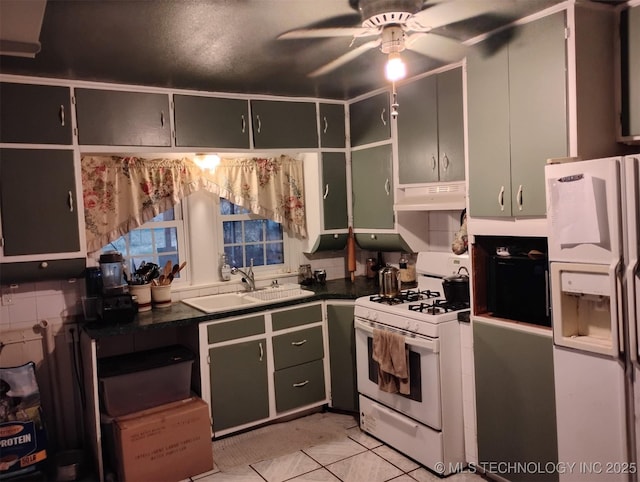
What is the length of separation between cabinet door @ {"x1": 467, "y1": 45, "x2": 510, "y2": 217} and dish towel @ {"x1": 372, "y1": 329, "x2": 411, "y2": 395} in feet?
2.88

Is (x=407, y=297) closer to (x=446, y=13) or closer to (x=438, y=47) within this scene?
(x=438, y=47)

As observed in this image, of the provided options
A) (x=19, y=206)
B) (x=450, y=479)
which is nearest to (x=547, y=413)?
(x=450, y=479)

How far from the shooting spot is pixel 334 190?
13.6 ft

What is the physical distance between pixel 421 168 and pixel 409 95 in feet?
1.67

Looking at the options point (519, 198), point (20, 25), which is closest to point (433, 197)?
point (519, 198)

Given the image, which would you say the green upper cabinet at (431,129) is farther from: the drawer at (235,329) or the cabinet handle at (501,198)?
the drawer at (235,329)

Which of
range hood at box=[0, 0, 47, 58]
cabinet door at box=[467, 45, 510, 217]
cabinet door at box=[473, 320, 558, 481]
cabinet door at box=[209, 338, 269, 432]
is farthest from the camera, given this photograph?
cabinet door at box=[209, 338, 269, 432]

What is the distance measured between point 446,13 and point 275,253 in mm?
2454

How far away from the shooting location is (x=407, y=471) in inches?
119

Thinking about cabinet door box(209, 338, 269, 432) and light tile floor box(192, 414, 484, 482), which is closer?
light tile floor box(192, 414, 484, 482)

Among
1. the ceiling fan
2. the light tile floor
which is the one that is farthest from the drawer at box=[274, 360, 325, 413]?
the ceiling fan

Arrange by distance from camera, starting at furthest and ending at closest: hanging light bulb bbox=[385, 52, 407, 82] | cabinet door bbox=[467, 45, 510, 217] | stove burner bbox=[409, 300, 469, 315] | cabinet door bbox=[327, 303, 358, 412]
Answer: cabinet door bbox=[327, 303, 358, 412]
stove burner bbox=[409, 300, 469, 315]
cabinet door bbox=[467, 45, 510, 217]
hanging light bulb bbox=[385, 52, 407, 82]

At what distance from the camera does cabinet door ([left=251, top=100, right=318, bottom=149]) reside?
3.76m

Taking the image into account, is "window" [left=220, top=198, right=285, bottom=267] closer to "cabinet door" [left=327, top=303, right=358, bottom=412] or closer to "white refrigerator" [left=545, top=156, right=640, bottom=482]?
"cabinet door" [left=327, top=303, right=358, bottom=412]
